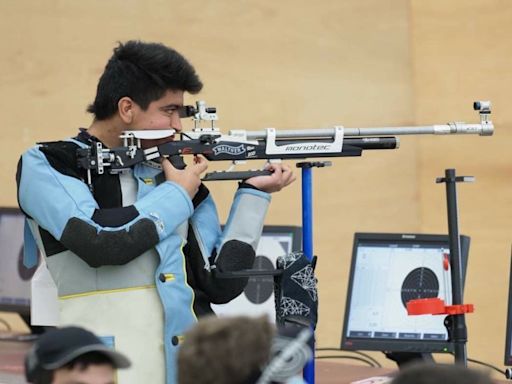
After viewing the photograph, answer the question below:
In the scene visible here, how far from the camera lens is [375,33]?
16.9ft

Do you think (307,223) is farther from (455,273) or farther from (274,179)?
(455,273)

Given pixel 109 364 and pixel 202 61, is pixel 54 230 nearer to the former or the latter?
pixel 109 364

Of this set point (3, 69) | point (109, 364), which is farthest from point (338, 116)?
point (109, 364)

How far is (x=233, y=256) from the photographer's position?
9.82ft

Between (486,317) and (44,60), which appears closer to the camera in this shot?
(486,317)

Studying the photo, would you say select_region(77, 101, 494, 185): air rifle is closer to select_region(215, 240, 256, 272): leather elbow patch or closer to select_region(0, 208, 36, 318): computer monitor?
select_region(215, 240, 256, 272): leather elbow patch

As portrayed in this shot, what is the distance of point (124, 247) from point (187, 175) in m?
0.24

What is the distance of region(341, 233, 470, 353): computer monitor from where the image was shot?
3.67m

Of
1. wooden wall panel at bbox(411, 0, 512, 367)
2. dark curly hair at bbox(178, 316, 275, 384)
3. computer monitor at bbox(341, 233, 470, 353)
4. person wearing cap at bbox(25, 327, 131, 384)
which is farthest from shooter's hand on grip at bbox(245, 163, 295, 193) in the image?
wooden wall panel at bbox(411, 0, 512, 367)

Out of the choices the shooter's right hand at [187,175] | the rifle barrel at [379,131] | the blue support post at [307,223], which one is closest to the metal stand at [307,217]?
the blue support post at [307,223]

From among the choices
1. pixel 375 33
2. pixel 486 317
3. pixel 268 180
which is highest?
pixel 375 33

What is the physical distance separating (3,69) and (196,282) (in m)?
2.82

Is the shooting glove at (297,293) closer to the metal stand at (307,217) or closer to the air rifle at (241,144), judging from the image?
the metal stand at (307,217)

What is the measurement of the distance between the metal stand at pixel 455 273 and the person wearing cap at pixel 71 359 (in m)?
1.12
